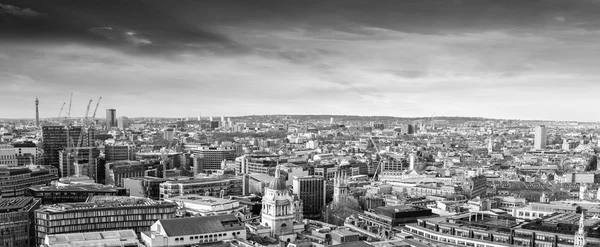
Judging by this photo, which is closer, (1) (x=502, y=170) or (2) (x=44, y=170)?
(2) (x=44, y=170)

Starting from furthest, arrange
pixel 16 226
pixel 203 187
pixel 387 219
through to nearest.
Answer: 1. pixel 203 187
2. pixel 387 219
3. pixel 16 226

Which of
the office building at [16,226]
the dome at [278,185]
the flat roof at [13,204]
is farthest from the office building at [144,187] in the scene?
the dome at [278,185]

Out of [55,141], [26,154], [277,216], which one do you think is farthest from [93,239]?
[26,154]

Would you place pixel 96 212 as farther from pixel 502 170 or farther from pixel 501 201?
pixel 502 170

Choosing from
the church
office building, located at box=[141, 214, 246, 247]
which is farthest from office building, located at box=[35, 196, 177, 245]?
the church

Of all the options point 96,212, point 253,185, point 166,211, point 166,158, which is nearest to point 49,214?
point 96,212

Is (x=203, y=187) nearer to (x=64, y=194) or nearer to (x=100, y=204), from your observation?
(x=64, y=194)

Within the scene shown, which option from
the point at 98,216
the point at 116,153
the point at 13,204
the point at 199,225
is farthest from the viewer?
the point at 116,153
